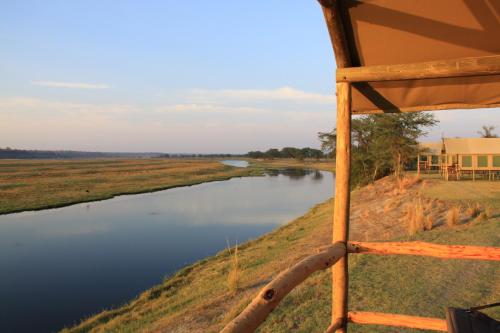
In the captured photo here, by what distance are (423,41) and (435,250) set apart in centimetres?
194

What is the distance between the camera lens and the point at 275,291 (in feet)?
7.54

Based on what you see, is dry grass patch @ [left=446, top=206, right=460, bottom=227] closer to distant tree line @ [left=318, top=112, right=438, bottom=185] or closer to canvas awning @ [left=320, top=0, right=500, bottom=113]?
canvas awning @ [left=320, top=0, right=500, bottom=113]

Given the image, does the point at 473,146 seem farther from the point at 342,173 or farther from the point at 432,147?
the point at 342,173

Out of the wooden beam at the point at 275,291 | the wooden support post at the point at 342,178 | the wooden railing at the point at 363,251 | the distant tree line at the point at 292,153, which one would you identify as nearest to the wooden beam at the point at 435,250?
the wooden railing at the point at 363,251

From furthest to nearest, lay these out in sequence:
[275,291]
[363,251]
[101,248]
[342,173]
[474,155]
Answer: [474,155], [101,248], [363,251], [342,173], [275,291]

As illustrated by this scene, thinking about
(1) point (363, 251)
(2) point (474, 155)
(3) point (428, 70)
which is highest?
(3) point (428, 70)

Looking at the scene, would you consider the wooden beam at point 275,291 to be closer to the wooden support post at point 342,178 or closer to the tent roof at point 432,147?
the wooden support post at point 342,178

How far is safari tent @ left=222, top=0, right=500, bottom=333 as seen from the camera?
285cm

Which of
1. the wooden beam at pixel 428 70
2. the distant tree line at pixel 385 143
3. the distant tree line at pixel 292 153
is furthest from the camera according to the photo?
the distant tree line at pixel 292 153

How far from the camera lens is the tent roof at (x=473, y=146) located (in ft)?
67.3

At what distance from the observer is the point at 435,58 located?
3473 millimetres

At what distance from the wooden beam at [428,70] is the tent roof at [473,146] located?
2017 cm

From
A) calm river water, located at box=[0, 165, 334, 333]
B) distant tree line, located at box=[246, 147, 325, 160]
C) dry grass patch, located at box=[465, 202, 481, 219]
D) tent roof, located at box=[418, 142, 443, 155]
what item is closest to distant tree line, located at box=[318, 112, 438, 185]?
tent roof, located at box=[418, 142, 443, 155]

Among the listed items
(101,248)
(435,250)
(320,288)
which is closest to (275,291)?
(435,250)
